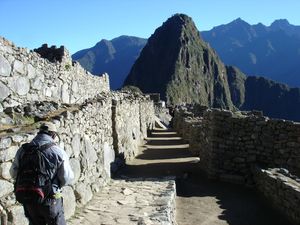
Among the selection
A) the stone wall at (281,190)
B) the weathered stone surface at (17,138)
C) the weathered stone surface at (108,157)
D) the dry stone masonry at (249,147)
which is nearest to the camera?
the weathered stone surface at (17,138)

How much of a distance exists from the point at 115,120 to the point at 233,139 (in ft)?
11.6

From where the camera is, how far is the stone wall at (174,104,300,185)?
13234mm

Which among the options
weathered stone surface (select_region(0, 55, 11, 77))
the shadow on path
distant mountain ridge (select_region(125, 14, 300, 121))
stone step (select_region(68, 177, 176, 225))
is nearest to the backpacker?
stone step (select_region(68, 177, 176, 225))

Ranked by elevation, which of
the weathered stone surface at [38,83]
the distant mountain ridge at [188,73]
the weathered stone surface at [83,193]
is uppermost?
the distant mountain ridge at [188,73]

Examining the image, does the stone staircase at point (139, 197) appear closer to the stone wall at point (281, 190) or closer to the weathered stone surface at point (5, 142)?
the weathered stone surface at point (5, 142)

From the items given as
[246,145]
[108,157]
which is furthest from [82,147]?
[246,145]

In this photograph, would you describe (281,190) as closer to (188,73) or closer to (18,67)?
(18,67)

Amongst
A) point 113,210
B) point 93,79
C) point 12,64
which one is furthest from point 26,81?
point 93,79

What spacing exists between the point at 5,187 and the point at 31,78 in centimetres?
793

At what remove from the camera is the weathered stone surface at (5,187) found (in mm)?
6113

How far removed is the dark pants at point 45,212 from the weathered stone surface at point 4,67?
723 cm

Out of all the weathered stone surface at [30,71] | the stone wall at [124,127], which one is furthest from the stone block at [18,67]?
the stone wall at [124,127]

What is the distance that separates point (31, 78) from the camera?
13.7 m

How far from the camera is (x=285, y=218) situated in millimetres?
10523
